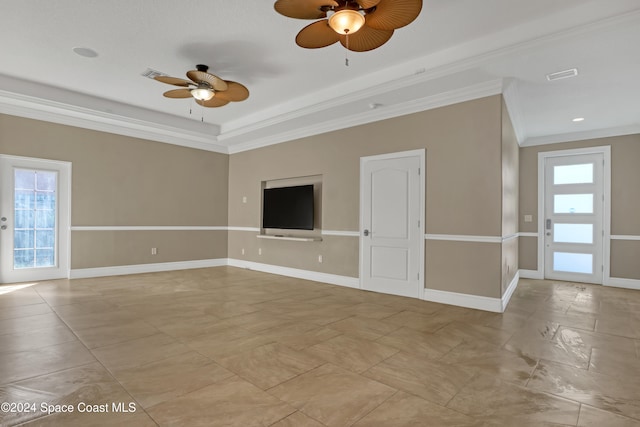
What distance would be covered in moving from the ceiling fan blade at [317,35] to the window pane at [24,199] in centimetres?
564

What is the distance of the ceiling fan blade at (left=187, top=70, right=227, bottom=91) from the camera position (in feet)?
12.6

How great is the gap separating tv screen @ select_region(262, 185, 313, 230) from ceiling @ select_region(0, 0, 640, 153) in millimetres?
1172

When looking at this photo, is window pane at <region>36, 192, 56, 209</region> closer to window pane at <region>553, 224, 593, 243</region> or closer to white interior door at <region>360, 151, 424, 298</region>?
white interior door at <region>360, 151, 424, 298</region>

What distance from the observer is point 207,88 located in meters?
4.18

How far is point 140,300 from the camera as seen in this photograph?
4.59 metres

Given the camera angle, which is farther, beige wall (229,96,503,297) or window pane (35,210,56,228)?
window pane (35,210,56,228)

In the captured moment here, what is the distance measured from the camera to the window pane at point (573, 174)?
626cm

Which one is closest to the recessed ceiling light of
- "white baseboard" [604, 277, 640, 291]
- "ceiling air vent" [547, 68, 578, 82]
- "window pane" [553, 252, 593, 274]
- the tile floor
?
the tile floor

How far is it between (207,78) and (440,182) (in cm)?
331

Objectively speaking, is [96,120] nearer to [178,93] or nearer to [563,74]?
[178,93]

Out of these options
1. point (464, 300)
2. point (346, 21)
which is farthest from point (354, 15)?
point (464, 300)

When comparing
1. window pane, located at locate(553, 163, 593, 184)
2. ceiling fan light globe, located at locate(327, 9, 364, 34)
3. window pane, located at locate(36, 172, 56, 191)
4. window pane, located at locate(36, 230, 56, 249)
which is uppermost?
ceiling fan light globe, located at locate(327, 9, 364, 34)

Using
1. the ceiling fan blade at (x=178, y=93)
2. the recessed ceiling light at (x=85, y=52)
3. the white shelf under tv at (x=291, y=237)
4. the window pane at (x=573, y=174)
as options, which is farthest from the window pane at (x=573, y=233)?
the recessed ceiling light at (x=85, y=52)

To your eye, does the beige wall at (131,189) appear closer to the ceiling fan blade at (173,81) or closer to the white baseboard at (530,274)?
the ceiling fan blade at (173,81)
